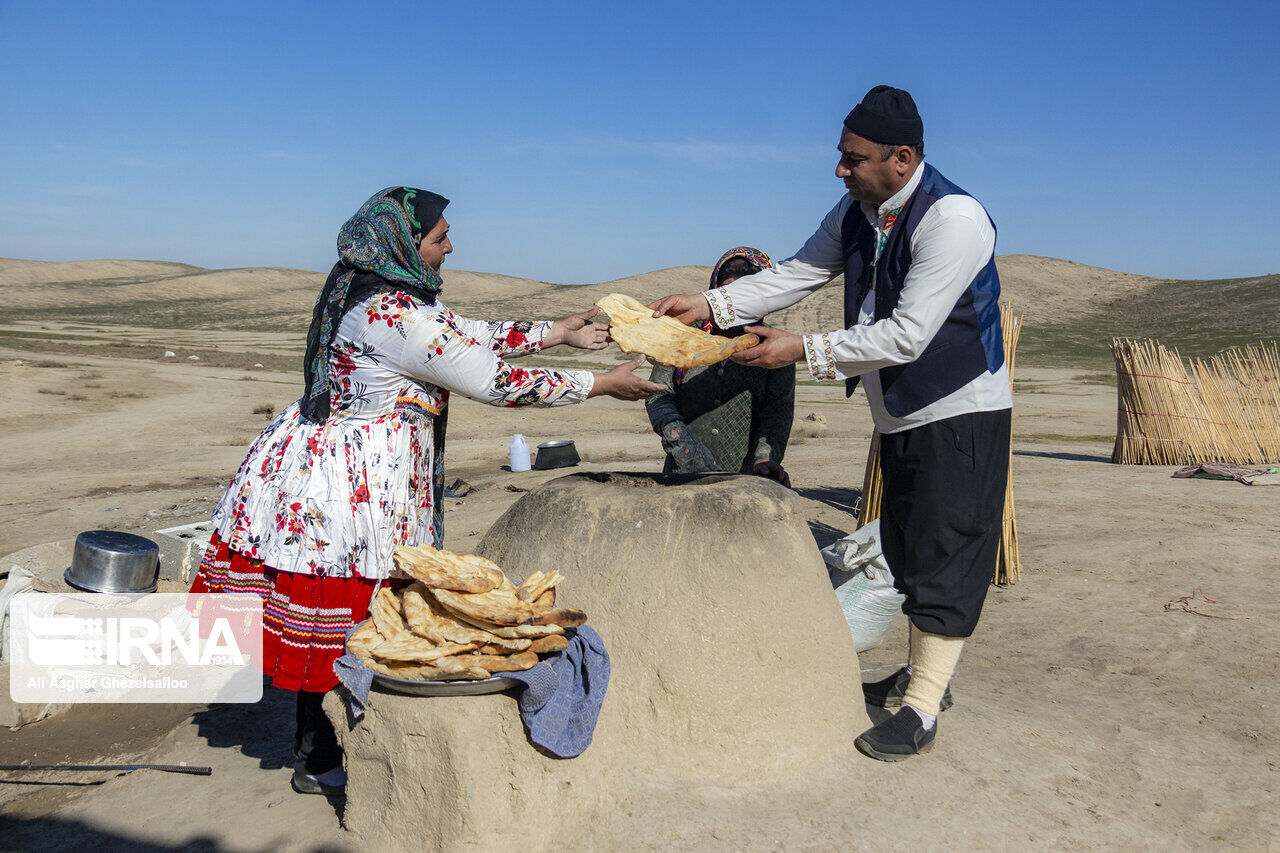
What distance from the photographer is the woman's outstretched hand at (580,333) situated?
3.50 meters

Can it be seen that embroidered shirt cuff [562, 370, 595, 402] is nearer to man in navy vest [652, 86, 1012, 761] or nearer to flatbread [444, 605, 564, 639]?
man in navy vest [652, 86, 1012, 761]

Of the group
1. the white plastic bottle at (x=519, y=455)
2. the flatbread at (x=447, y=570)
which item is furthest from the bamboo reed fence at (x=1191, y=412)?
the flatbread at (x=447, y=570)

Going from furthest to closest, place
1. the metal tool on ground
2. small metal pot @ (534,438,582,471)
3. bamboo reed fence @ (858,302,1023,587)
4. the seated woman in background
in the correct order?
small metal pot @ (534,438,582,471) < bamboo reed fence @ (858,302,1023,587) < the seated woman in background < the metal tool on ground

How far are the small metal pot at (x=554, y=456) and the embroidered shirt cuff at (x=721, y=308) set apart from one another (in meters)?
6.24

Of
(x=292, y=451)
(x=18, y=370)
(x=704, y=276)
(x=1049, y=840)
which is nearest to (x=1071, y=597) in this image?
(x=1049, y=840)

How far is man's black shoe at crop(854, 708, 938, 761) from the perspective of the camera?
306 centimetres

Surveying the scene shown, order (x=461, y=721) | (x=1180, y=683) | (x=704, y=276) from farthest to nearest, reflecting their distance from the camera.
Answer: (x=704, y=276), (x=1180, y=683), (x=461, y=721)

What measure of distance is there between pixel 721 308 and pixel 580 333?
1.98 feet

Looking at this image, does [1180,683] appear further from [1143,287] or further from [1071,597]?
[1143,287]

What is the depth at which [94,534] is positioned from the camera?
4547 mm

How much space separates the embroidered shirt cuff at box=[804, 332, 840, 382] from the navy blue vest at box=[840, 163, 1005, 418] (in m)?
0.22

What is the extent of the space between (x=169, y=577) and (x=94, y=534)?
2.63ft

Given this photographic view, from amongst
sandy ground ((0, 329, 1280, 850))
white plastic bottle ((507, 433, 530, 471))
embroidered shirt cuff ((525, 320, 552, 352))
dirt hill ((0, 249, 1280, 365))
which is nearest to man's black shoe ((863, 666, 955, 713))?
sandy ground ((0, 329, 1280, 850))

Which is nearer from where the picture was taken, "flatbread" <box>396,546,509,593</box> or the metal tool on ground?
"flatbread" <box>396,546,509,593</box>
